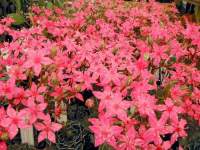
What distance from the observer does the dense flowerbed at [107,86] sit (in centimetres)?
108

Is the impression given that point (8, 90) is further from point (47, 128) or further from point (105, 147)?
point (105, 147)

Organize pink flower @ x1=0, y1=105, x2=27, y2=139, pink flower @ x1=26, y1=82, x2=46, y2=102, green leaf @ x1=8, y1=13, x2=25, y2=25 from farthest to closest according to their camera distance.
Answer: green leaf @ x1=8, y1=13, x2=25, y2=25
pink flower @ x1=26, y1=82, x2=46, y2=102
pink flower @ x1=0, y1=105, x2=27, y2=139

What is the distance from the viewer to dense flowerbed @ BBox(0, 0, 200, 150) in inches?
42.6

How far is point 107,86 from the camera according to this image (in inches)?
46.9

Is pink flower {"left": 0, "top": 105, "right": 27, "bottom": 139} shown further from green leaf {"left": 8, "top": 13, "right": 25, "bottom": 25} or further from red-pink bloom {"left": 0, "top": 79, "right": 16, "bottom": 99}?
green leaf {"left": 8, "top": 13, "right": 25, "bottom": 25}

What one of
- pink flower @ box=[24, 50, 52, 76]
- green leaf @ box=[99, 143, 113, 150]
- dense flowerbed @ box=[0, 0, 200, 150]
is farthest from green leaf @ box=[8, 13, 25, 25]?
green leaf @ box=[99, 143, 113, 150]

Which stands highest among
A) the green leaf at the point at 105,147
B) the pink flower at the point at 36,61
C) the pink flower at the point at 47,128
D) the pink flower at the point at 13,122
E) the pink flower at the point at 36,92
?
the pink flower at the point at 36,61

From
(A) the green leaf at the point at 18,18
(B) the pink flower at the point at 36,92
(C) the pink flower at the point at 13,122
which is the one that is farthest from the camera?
(A) the green leaf at the point at 18,18

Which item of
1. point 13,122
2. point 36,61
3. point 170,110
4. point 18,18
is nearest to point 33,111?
point 13,122

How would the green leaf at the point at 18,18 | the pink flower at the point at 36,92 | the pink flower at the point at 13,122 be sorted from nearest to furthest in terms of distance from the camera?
the pink flower at the point at 13,122, the pink flower at the point at 36,92, the green leaf at the point at 18,18

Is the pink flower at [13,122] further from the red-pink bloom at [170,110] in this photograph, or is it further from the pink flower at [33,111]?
the red-pink bloom at [170,110]

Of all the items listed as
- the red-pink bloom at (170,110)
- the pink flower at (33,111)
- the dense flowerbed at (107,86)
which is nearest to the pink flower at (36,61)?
the dense flowerbed at (107,86)

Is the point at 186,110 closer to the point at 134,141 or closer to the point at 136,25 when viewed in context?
the point at 134,141

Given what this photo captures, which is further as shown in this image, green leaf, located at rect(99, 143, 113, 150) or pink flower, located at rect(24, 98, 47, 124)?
green leaf, located at rect(99, 143, 113, 150)
